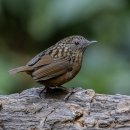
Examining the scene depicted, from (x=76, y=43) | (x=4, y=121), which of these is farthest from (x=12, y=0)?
(x=4, y=121)

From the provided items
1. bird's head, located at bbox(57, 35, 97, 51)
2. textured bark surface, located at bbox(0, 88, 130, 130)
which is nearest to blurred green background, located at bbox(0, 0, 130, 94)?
bird's head, located at bbox(57, 35, 97, 51)

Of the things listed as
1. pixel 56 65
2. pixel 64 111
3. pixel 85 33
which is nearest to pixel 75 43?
pixel 56 65

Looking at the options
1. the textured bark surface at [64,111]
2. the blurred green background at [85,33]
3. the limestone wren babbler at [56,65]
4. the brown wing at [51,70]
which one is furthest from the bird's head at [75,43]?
the blurred green background at [85,33]

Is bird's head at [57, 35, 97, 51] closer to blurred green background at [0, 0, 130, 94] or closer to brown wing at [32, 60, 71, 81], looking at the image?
brown wing at [32, 60, 71, 81]

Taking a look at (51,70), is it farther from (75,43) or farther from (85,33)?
(85,33)

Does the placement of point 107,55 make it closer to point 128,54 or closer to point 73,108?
point 128,54

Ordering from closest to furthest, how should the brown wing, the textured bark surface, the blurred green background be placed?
the textured bark surface, the brown wing, the blurred green background

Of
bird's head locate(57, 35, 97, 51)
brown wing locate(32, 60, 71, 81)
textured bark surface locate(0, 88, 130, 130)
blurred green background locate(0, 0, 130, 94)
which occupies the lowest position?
textured bark surface locate(0, 88, 130, 130)
